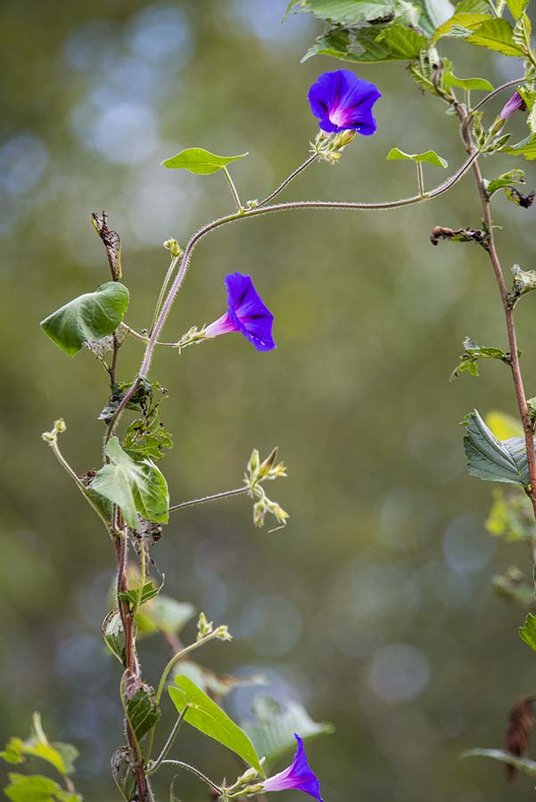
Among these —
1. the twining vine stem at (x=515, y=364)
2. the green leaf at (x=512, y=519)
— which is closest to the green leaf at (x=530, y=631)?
the twining vine stem at (x=515, y=364)

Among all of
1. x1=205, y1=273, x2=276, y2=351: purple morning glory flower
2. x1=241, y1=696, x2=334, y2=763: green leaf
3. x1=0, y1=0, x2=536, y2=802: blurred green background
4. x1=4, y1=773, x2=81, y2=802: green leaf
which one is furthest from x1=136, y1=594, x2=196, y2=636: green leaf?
x1=0, y1=0, x2=536, y2=802: blurred green background

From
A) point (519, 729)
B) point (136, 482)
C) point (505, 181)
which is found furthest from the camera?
point (519, 729)

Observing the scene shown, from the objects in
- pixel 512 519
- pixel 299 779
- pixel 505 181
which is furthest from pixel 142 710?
pixel 512 519

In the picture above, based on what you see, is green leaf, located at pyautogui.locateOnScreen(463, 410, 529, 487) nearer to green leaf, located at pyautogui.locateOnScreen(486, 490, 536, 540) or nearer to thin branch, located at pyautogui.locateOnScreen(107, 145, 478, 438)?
thin branch, located at pyautogui.locateOnScreen(107, 145, 478, 438)

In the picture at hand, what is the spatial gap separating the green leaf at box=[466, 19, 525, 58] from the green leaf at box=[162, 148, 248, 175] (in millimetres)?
175

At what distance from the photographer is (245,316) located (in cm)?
65

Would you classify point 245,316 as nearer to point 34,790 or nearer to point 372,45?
point 372,45

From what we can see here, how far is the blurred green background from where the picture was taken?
16.8 ft

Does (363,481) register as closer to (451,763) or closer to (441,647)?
(441,647)

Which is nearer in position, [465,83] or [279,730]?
[465,83]

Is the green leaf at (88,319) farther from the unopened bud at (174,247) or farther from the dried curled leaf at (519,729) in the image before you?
the dried curled leaf at (519,729)

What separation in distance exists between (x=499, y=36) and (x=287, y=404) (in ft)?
16.1

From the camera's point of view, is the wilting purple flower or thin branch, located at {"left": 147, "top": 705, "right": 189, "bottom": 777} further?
the wilting purple flower

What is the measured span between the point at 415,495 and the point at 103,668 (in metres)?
2.08
